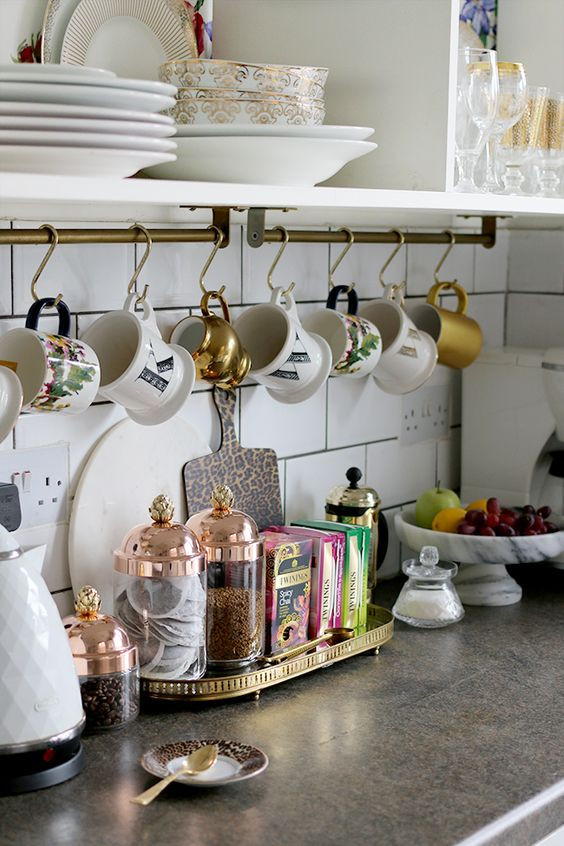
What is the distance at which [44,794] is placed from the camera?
1.20 meters

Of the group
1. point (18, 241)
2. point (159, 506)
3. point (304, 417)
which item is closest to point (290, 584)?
point (159, 506)

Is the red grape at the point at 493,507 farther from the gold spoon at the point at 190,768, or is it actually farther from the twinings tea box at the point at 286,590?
the gold spoon at the point at 190,768

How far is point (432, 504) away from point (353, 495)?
0.18 meters

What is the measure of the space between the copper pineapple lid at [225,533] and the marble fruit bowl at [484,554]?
0.41 m

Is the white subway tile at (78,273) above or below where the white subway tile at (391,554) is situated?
above

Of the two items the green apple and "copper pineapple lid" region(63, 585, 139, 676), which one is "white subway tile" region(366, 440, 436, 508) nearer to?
the green apple

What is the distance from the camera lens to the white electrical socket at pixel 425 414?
208 centimetres

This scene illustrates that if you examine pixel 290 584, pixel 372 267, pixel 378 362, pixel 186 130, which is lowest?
pixel 290 584

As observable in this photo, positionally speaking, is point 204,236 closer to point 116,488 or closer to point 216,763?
point 116,488

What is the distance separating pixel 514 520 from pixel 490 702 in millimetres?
455

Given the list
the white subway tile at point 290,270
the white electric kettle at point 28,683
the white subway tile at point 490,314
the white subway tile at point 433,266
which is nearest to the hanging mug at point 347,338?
the white subway tile at point 290,270

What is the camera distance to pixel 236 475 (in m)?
1.74

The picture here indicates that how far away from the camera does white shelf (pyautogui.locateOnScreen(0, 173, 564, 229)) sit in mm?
1041

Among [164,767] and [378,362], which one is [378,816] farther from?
[378,362]
